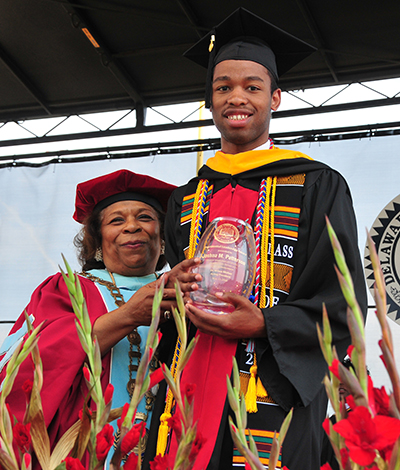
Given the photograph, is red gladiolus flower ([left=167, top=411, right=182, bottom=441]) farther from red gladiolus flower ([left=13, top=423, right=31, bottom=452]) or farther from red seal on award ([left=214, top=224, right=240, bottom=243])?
red seal on award ([left=214, top=224, right=240, bottom=243])

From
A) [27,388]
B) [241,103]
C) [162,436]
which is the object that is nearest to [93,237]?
[241,103]

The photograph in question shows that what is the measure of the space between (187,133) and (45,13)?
172 cm

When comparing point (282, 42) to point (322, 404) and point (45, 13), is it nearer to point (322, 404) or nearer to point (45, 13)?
point (322, 404)

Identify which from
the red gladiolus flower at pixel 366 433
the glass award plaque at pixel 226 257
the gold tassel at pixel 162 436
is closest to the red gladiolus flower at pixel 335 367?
the red gladiolus flower at pixel 366 433

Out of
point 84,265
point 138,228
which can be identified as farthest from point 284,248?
point 84,265

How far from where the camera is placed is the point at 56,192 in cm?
457

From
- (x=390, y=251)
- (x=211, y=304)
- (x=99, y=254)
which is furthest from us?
(x=390, y=251)

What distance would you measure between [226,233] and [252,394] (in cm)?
45

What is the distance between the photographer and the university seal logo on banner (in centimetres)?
351

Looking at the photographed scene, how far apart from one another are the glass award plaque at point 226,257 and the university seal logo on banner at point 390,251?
237 centimetres

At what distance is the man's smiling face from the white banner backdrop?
2266 millimetres

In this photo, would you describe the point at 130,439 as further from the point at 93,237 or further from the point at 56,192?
the point at 56,192

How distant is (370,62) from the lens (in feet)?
15.1

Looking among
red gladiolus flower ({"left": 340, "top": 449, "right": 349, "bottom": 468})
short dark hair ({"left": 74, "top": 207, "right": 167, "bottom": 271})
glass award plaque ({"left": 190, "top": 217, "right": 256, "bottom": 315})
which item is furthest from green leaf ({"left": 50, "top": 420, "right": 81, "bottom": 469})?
short dark hair ({"left": 74, "top": 207, "right": 167, "bottom": 271})
